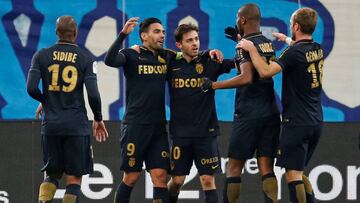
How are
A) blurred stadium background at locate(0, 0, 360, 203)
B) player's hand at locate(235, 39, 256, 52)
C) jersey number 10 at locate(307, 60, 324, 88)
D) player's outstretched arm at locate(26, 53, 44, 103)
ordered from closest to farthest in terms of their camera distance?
1. player's hand at locate(235, 39, 256, 52)
2. jersey number 10 at locate(307, 60, 324, 88)
3. player's outstretched arm at locate(26, 53, 44, 103)
4. blurred stadium background at locate(0, 0, 360, 203)

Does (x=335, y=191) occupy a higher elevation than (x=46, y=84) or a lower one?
lower

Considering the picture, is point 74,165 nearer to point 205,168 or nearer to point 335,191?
point 205,168

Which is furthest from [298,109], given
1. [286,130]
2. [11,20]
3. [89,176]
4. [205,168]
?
[11,20]

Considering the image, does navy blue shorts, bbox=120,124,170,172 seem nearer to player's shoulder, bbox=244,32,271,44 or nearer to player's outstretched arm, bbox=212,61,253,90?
player's outstretched arm, bbox=212,61,253,90

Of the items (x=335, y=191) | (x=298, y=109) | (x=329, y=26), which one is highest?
(x=329, y=26)

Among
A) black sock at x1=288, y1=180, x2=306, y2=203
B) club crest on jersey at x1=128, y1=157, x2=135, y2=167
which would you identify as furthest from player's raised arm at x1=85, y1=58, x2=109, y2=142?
black sock at x1=288, y1=180, x2=306, y2=203

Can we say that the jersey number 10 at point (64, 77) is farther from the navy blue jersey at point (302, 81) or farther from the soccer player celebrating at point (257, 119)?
the navy blue jersey at point (302, 81)

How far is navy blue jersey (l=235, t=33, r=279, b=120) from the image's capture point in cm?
1073

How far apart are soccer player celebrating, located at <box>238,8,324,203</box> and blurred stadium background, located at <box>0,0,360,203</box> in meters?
2.57

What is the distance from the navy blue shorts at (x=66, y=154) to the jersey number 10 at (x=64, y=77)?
19.3 inches

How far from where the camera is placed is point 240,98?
10.9 meters

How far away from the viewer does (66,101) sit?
35.6 ft

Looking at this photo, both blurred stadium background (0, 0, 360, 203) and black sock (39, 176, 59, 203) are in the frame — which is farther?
blurred stadium background (0, 0, 360, 203)

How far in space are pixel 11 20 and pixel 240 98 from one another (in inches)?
150
